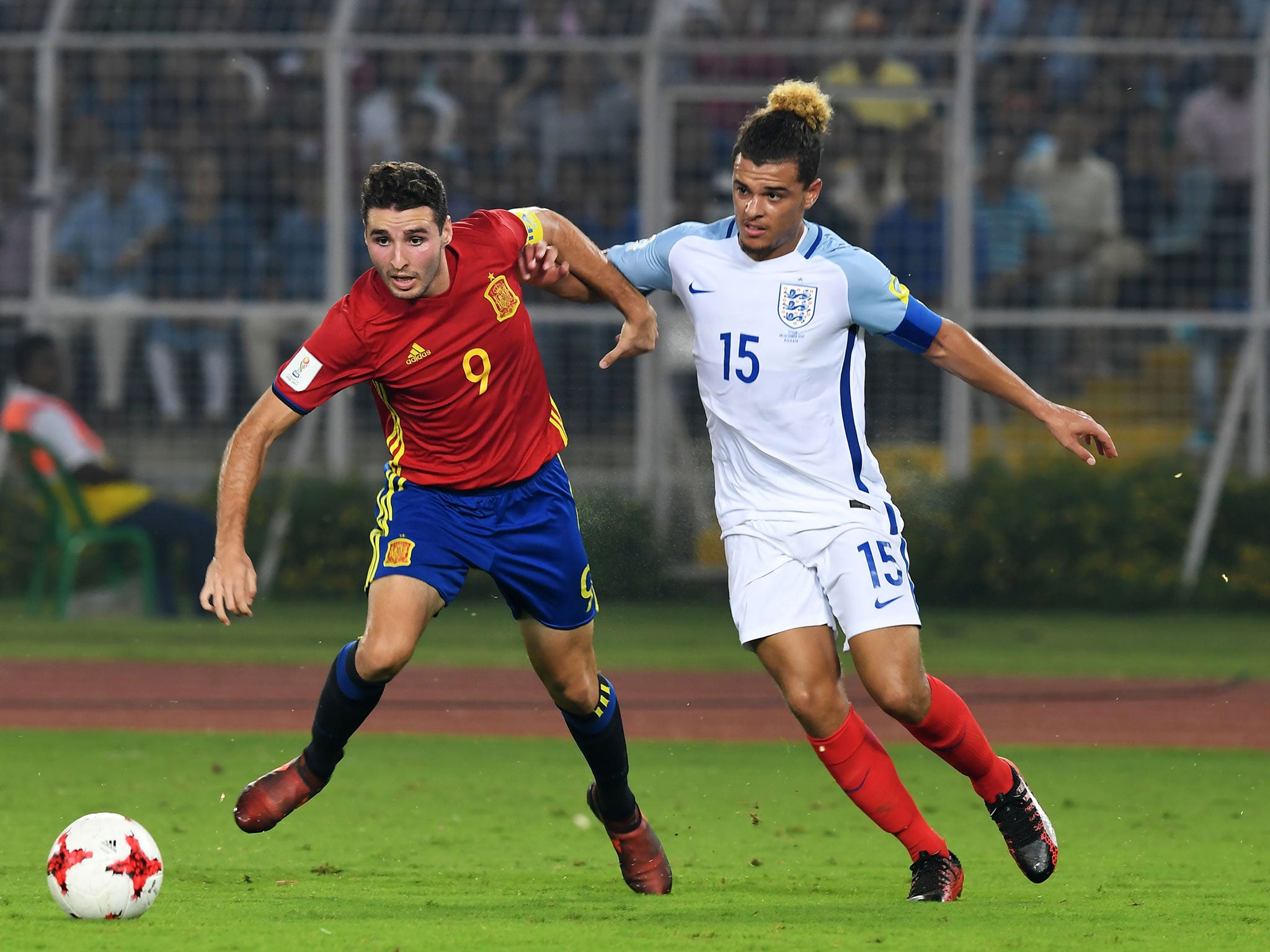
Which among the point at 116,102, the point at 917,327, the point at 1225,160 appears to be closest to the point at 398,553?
the point at 917,327

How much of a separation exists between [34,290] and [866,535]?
10222mm

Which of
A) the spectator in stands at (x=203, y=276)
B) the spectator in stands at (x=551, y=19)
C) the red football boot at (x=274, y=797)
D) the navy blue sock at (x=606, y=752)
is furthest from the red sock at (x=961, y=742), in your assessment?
the spectator in stands at (x=203, y=276)

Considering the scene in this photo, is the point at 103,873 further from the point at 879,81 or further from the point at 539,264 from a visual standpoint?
the point at 879,81

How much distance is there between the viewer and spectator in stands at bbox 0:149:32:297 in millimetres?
14734

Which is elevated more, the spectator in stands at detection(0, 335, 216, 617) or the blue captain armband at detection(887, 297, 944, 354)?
the blue captain armband at detection(887, 297, 944, 354)

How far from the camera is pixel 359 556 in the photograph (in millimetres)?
14547

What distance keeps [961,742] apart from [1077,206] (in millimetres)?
8979

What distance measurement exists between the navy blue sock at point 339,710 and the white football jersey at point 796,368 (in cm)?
117

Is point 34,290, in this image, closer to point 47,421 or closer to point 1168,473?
point 47,421

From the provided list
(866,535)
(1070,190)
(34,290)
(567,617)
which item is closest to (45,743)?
(567,617)

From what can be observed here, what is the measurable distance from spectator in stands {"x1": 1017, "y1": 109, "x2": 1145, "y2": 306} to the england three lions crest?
28.6 ft

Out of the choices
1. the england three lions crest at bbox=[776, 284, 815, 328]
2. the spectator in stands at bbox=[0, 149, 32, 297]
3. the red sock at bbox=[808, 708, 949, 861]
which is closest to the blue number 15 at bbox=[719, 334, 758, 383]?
the england three lions crest at bbox=[776, 284, 815, 328]

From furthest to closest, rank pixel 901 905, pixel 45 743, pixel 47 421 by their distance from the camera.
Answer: pixel 47 421 < pixel 45 743 < pixel 901 905

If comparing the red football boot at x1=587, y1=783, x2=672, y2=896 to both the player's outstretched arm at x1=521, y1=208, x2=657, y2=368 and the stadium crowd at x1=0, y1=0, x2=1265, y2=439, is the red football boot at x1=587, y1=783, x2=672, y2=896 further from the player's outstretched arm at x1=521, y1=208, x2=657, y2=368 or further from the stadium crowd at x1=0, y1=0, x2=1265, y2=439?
the stadium crowd at x1=0, y1=0, x2=1265, y2=439
